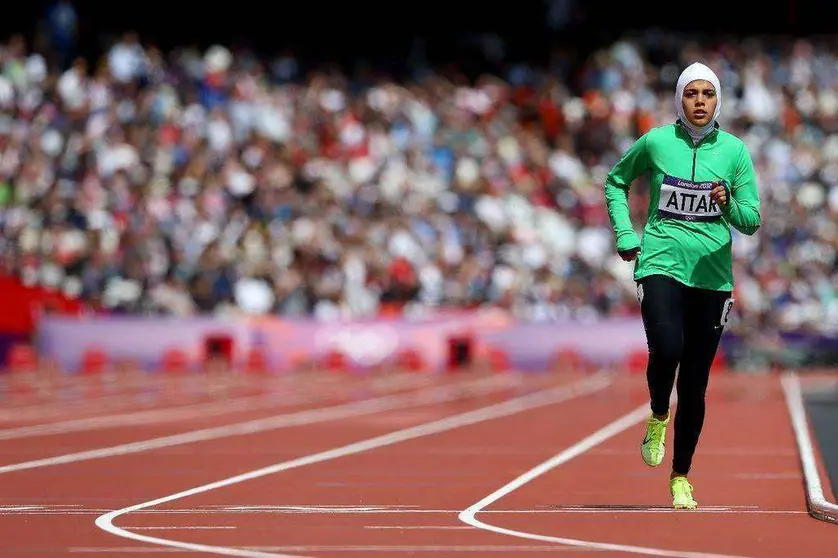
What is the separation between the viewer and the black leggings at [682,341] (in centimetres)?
904

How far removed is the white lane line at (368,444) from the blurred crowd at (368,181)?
3.91 metres

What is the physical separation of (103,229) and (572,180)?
29.3 feet

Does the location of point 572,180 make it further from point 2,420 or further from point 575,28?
point 2,420

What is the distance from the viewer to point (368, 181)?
33500 mm

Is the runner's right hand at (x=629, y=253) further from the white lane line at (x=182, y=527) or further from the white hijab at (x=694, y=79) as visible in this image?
the white lane line at (x=182, y=527)

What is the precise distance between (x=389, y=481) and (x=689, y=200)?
3.32 meters

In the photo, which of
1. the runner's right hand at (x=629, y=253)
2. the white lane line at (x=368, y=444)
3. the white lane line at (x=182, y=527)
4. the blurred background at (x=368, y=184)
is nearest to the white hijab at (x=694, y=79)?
the runner's right hand at (x=629, y=253)

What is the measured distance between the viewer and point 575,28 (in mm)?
38594

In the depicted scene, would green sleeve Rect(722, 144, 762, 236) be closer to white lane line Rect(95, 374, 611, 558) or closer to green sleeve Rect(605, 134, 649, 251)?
green sleeve Rect(605, 134, 649, 251)

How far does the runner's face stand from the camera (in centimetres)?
905

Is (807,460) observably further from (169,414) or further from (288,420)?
(169,414)

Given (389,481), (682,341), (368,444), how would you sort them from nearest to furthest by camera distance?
(682,341) → (389,481) → (368,444)

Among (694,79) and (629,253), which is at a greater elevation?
(694,79)

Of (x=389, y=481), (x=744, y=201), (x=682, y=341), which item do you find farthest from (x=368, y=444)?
(x=744, y=201)
